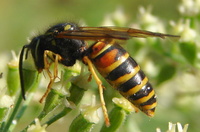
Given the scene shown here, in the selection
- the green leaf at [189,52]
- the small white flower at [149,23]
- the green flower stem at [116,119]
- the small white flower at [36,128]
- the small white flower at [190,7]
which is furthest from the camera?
the small white flower at [149,23]

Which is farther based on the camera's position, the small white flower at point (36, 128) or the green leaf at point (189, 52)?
the green leaf at point (189, 52)

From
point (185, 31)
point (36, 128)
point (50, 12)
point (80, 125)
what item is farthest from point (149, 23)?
point (50, 12)

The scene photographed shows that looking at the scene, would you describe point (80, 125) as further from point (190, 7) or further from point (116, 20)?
point (116, 20)

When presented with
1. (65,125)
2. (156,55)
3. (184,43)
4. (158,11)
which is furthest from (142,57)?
(158,11)

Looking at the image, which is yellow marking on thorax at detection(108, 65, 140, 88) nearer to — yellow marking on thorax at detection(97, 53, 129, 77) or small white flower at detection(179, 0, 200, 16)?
yellow marking on thorax at detection(97, 53, 129, 77)

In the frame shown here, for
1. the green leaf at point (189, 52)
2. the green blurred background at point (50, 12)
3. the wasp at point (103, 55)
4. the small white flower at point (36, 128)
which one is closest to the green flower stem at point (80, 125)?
the wasp at point (103, 55)

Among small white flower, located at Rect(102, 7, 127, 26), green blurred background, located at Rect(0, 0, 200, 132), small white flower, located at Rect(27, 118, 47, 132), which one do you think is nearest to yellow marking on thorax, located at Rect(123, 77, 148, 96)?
small white flower, located at Rect(27, 118, 47, 132)

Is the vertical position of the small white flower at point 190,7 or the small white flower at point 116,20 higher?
the small white flower at point 190,7

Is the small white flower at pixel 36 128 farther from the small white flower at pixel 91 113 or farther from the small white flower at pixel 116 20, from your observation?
the small white flower at pixel 116 20
